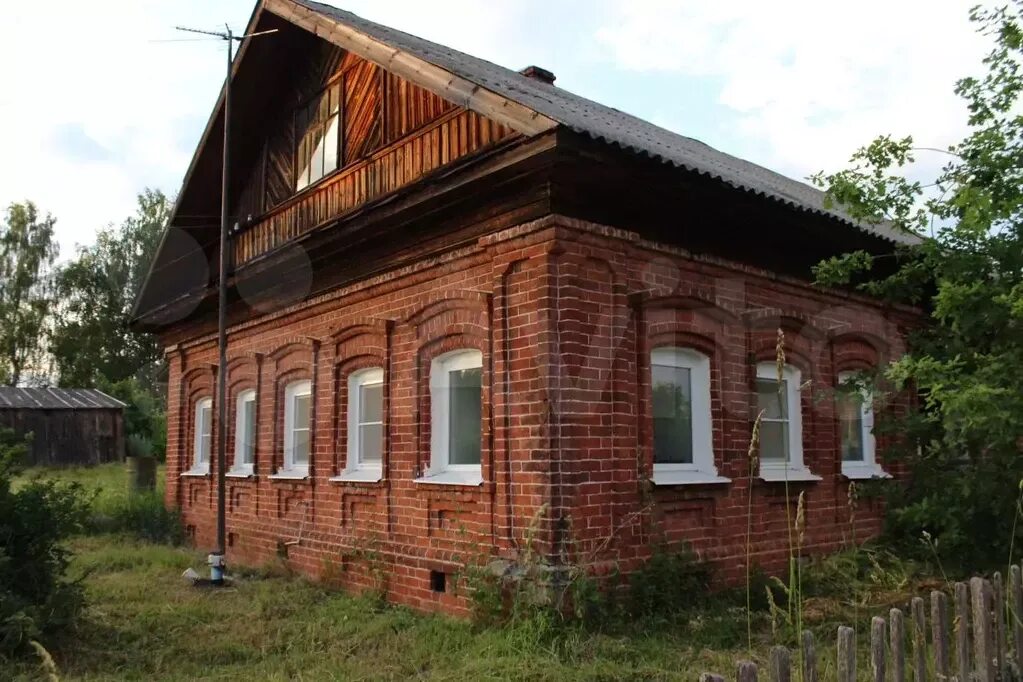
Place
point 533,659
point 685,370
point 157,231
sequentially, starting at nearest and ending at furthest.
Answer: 1. point 533,659
2. point 685,370
3. point 157,231

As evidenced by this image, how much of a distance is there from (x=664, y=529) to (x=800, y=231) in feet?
12.1

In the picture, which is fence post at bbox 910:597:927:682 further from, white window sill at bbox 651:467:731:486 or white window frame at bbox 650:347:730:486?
white window frame at bbox 650:347:730:486

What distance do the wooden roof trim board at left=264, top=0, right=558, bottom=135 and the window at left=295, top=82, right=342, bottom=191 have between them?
100cm

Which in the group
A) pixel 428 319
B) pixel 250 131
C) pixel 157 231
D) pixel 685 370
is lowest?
pixel 685 370

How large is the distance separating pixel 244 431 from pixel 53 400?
26.0 meters

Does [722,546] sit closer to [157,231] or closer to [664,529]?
[664,529]

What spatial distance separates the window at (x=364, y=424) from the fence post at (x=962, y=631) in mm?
6225

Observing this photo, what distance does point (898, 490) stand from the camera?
28.9ft

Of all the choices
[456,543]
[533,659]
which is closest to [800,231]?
[456,543]

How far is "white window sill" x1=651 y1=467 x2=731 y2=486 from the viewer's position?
7.48 metres

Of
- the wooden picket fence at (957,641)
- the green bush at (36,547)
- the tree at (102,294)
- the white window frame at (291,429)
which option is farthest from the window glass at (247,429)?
the tree at (102,294)

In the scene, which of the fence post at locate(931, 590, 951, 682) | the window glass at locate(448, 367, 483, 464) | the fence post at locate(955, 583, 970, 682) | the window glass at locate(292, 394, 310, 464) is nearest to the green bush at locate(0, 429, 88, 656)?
the window glass at locate(448, 367, 483, 464)

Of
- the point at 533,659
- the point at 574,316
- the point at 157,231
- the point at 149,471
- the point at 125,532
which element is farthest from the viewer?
the point at 157,231

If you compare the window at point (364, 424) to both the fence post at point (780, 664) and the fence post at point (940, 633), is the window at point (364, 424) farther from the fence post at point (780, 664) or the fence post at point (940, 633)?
the fence post at point (780, 664)
